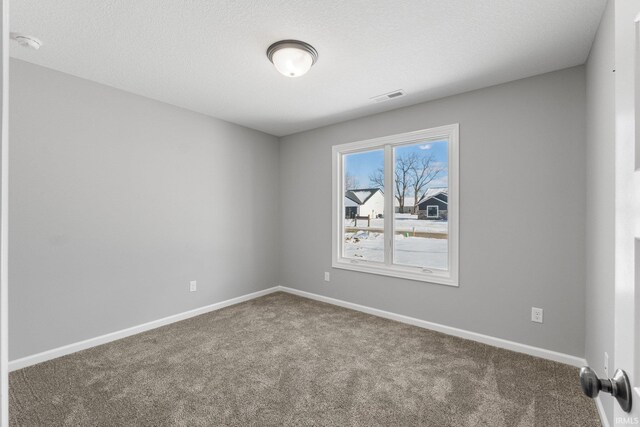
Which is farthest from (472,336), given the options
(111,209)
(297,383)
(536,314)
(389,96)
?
(111,209)

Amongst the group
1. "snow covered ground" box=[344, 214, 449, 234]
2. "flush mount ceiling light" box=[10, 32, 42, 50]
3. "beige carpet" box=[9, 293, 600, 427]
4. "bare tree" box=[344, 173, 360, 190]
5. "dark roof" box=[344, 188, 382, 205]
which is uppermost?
"flush mount ceiling light" box=[10, 32, 42, 50]

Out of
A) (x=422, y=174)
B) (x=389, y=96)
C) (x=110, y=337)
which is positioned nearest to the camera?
(x=110, y=337)

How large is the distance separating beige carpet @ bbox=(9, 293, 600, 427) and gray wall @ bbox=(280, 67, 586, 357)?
33 centimetres

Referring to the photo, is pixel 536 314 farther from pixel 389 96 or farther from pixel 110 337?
pixel 110 337

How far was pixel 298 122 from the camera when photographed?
13.2 feet

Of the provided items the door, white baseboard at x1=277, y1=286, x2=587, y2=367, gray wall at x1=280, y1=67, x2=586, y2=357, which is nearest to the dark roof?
gray wall at x1=280, y1=67, x2=586, y2=357

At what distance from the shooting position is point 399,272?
11.5ft

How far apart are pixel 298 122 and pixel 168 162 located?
1.69 meters

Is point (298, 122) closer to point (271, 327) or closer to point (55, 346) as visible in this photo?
point (271, 327)

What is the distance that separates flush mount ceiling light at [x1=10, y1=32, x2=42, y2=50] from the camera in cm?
206

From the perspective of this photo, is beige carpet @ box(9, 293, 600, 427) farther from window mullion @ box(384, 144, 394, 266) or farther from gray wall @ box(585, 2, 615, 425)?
window mullion @ box(384, 144, 394, 266)

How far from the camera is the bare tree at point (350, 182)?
13.3ft

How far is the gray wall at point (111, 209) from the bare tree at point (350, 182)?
55.1 inches

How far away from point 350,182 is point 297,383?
2600 millimetres
